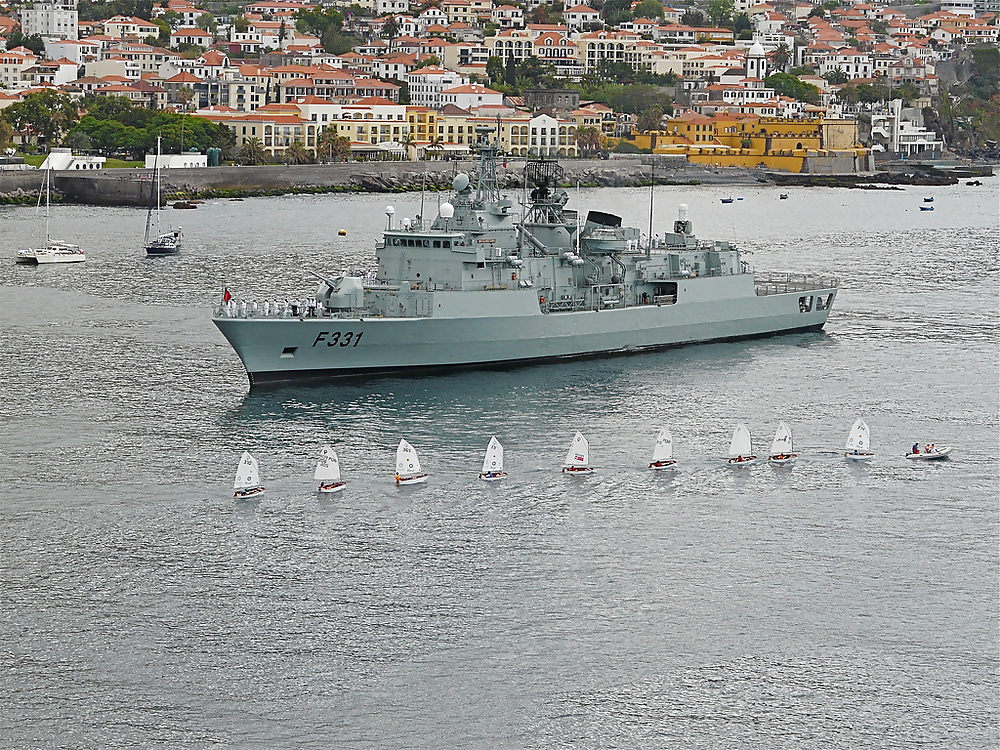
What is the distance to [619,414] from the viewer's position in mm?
32625

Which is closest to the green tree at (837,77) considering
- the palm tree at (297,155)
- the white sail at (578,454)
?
the palm tree at (297,155)

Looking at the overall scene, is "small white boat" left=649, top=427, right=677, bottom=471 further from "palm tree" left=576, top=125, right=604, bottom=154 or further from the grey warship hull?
"palm tree" left=576, top=125, right=604, bottom=154

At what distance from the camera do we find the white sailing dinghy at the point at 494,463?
27062mm

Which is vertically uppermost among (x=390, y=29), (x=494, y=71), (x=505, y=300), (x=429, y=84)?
(x=390, y=29)

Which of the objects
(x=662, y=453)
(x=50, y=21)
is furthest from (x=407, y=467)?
(x=50, y=21)

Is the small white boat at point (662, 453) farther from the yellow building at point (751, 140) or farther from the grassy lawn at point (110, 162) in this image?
the yellow building at point (751, 140)

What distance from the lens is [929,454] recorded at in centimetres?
2952

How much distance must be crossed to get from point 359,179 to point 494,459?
84.5 meters

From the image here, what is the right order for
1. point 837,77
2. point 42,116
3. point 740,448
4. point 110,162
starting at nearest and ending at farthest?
point 740,448, point 110,162, point 42,116, point 837,77

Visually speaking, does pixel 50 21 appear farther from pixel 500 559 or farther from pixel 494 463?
pixel 500 559

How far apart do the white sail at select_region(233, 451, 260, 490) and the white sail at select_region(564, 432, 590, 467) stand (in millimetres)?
5420

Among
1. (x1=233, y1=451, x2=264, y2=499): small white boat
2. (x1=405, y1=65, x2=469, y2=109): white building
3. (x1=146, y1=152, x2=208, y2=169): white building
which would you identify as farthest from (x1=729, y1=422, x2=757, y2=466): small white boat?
(x1=405, y1=65, x2=469, y2=109): white building

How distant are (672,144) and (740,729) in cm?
13199

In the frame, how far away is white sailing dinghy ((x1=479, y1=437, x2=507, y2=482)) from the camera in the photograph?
27.1 meters
